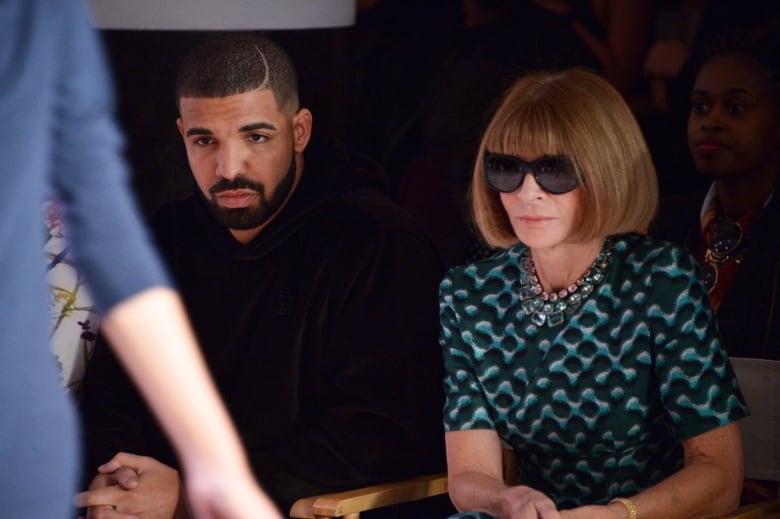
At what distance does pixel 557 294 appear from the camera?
1988 mm

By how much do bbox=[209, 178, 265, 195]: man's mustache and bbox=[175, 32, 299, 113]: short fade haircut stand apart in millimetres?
139

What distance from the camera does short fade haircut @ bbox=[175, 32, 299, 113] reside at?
88.1 inches

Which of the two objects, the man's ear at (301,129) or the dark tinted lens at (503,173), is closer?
the dark tinted lens at (503,173)

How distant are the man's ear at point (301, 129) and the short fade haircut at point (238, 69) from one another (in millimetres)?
20

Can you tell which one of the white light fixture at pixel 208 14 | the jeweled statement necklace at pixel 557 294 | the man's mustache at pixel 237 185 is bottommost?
the jeweled statement necklace at pixel 557 294

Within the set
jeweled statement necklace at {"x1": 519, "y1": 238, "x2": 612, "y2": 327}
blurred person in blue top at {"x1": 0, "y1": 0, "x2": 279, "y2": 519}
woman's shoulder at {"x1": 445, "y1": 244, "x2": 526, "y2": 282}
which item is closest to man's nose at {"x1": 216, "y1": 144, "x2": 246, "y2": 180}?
woman's shoulder at {"x1": 445, "y1": 244, "x2": 526, "y2": 282}

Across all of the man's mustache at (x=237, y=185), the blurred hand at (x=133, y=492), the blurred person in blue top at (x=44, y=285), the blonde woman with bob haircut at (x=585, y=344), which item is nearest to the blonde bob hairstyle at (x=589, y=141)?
the blonde woman with bob haircut at (x=585, y=344)

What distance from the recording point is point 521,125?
1.96m

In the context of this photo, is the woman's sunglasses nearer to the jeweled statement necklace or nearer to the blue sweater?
the jeweled statement necklace

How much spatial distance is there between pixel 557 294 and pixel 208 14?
804 millimetres

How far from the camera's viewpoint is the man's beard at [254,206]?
2289mm

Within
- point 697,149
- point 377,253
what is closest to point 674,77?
point 697,149

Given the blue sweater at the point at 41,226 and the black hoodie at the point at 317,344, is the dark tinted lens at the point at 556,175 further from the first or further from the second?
the blue sweater at the point at 41,226

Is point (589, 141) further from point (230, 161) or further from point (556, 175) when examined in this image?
point (230, 161)
